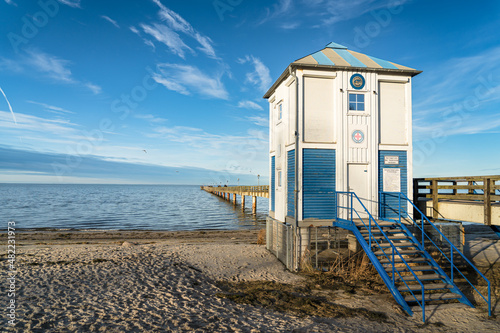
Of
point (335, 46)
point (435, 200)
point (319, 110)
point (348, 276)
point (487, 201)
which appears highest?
point (335, 46)

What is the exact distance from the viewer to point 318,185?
42.7ft

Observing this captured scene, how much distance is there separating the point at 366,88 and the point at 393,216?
5.59 meters

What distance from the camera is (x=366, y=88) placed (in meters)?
13.4

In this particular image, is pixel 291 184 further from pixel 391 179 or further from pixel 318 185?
pixel 391 179

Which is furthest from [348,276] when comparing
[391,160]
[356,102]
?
[356,102]

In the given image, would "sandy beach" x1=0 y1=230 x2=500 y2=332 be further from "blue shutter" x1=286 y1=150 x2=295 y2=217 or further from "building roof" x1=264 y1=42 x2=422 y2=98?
"building roof" x1=264 y1=42 x2=422 y2=98

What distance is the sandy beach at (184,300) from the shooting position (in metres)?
7.41

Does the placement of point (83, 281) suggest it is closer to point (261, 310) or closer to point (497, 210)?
point (261, 310)

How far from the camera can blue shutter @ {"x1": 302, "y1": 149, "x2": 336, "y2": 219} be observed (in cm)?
1297

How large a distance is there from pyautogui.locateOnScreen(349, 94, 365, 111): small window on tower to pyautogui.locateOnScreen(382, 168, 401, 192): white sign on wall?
9.34 ft

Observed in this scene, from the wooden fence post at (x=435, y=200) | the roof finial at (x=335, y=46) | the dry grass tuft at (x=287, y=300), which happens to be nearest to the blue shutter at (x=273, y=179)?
the dry grass tuft at (x=287, y=300)

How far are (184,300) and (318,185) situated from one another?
6870 millimetres

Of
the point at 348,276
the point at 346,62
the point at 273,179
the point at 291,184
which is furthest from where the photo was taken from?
the point at 273,179

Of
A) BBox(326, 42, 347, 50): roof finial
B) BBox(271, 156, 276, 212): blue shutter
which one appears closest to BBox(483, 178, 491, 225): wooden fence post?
BBox(326, 42, 347, 50): roof finial
